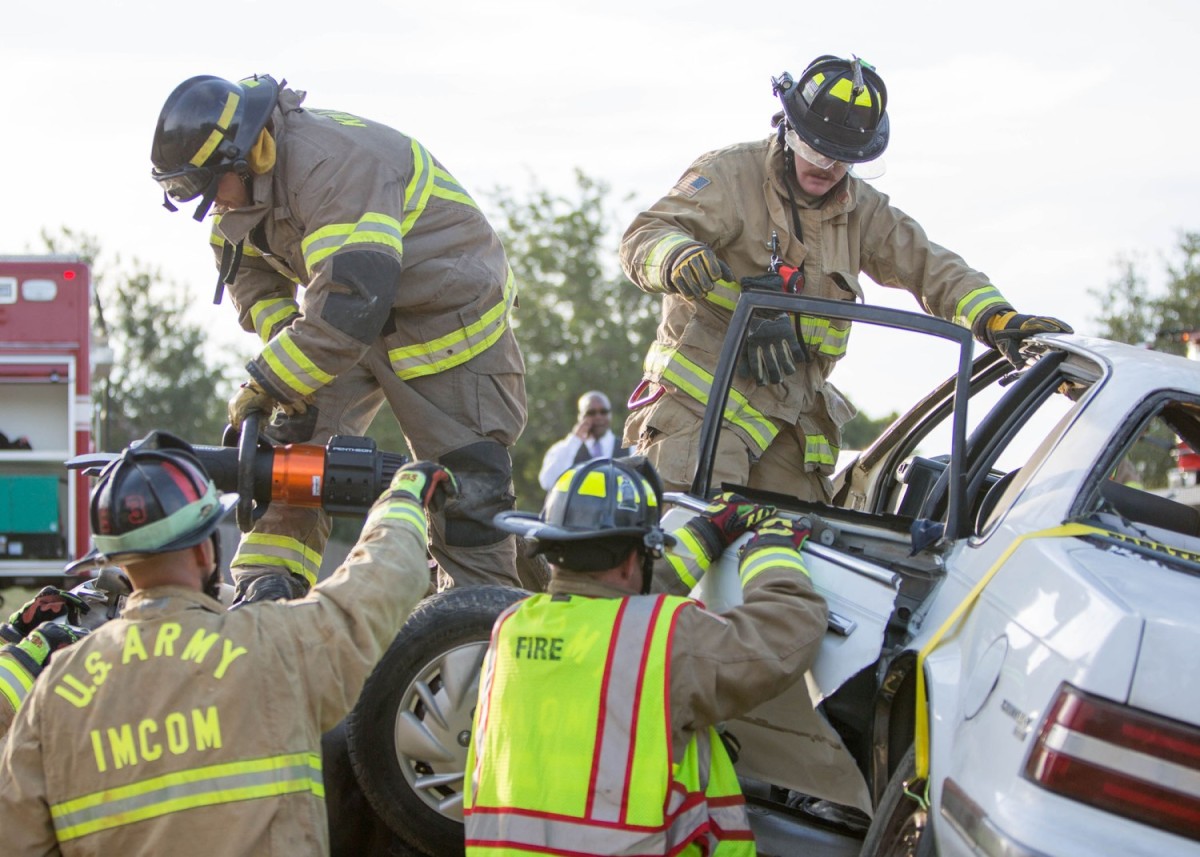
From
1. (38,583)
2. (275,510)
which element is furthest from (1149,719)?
(38,583)

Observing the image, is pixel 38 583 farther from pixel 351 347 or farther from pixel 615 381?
pixel 615 381

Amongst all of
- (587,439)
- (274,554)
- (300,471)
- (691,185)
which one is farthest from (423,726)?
(587,439)

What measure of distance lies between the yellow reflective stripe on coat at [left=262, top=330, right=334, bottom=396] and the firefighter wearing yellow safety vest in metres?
1.43

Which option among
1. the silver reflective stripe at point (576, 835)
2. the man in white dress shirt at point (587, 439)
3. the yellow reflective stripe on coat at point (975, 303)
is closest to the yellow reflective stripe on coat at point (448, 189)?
the yellow reflective stripe on coat at point (975, 303)

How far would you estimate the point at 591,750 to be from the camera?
9.52 feet

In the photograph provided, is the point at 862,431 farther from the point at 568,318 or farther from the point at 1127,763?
the point at 1127,763

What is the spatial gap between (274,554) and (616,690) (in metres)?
2.11

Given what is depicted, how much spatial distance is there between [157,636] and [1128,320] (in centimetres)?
1974

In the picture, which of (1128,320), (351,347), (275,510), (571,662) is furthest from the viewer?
(1128,320)

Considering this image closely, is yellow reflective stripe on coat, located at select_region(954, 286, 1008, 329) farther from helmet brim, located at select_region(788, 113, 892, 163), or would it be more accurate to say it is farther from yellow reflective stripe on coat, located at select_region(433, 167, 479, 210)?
yellow reflective stripe on coat, located at select_region(433, 167, 479, 210)

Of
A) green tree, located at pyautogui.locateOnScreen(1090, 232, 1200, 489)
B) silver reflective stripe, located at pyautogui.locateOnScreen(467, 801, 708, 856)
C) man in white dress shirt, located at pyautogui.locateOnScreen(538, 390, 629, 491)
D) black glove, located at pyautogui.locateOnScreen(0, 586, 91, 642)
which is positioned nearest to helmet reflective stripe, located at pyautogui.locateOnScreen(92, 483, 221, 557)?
silver reflective stripe, located at pyautogui.locateOnScreen(467, 801, 708, 856)

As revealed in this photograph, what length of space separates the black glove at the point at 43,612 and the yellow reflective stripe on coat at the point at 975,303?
2.75 meters

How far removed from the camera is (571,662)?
295cm

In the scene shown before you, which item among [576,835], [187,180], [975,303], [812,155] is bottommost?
[576,835]
